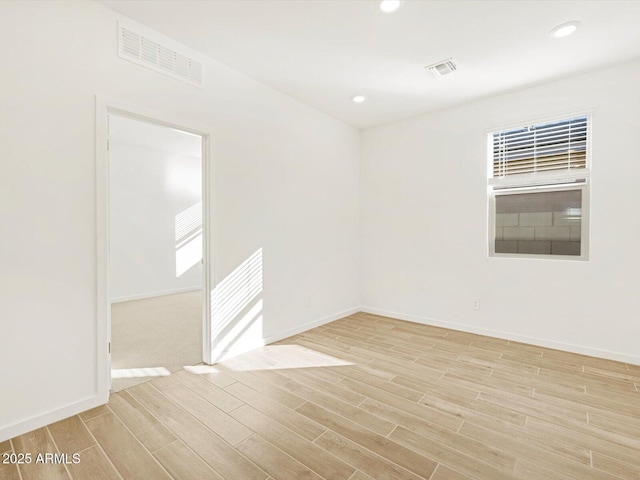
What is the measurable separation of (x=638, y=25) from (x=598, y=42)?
24 centimetres

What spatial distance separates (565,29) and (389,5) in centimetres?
140

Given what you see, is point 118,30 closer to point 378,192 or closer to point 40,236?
point 40,236

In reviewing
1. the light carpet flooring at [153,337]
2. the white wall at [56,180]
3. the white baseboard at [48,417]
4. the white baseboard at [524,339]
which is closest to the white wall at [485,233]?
the white baseboard at [524,339]

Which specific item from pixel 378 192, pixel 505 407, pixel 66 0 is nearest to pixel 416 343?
pixel 505 407

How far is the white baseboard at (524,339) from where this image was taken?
2967mm

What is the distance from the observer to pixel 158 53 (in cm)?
252

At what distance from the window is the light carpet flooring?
360 cm

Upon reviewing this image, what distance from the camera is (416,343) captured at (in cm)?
349

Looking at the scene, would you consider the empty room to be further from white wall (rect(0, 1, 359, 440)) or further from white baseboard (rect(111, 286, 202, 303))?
white baseboard (rect(111, 286, 202, 303))

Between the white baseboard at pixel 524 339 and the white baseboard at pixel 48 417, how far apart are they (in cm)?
343

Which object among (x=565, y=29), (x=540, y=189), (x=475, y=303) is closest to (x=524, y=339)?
(x=475, y=303)

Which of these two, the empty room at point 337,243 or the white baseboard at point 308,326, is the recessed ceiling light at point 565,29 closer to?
A: the empty room at point 337,243

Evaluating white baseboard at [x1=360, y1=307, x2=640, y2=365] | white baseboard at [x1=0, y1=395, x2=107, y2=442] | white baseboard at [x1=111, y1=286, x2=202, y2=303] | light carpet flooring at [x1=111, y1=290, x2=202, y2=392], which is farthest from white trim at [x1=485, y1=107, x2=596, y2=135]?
white baseboard at [x1=111, y1=286, x2=202, y2=303]

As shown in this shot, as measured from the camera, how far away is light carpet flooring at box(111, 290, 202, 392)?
2893 mm
